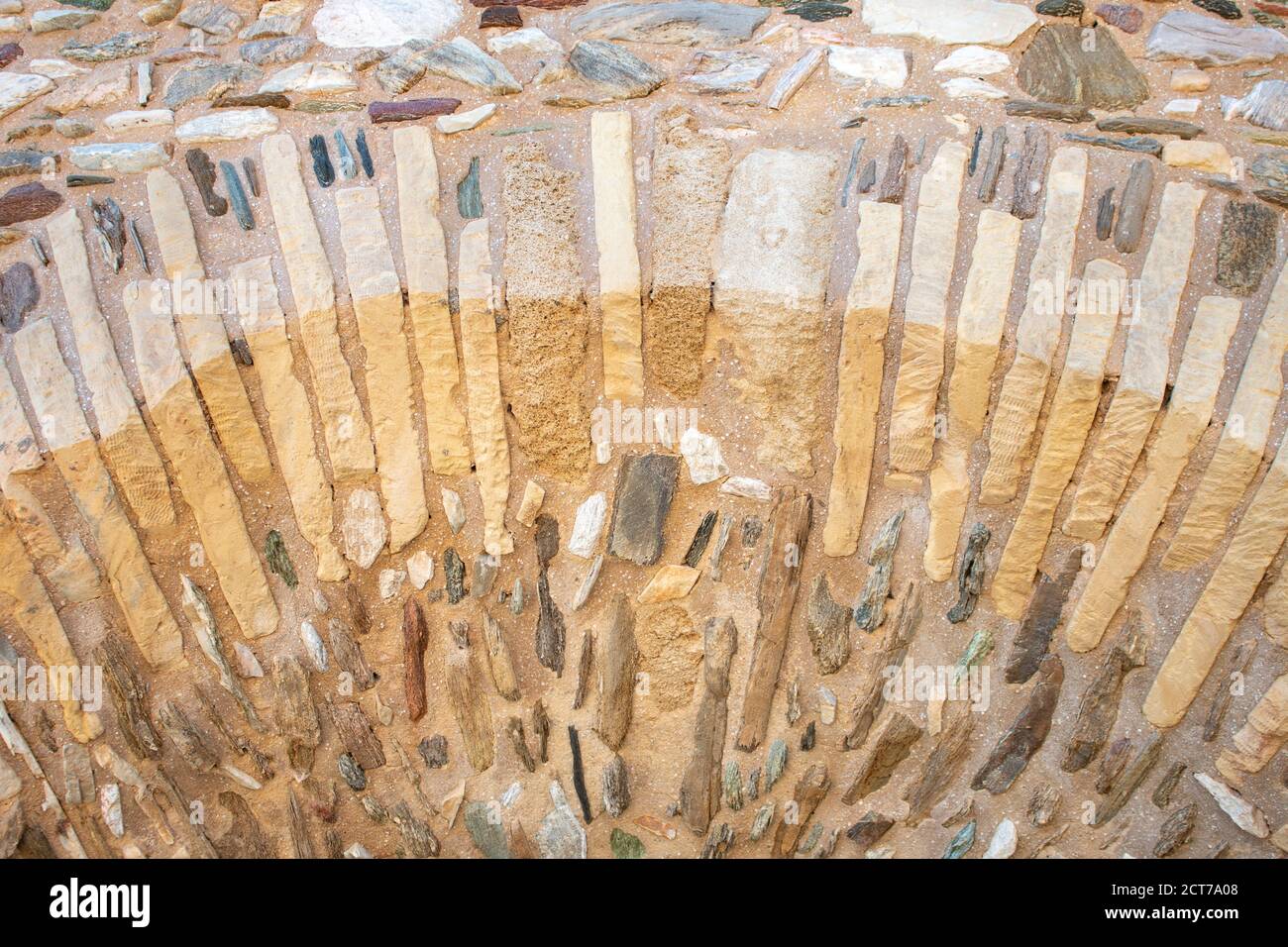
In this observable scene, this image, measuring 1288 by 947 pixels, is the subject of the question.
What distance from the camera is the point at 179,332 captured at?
5582 mm

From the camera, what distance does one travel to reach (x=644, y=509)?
18.7ft

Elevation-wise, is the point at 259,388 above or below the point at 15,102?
below

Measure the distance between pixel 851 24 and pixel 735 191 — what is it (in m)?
1.39

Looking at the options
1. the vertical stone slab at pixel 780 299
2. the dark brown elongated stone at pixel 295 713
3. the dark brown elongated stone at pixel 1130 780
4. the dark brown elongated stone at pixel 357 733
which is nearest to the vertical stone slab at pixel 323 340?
the dark brown elongated stone at pixel 295 713

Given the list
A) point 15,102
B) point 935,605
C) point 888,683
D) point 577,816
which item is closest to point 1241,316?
point 935,605

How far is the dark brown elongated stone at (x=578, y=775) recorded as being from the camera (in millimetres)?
5773

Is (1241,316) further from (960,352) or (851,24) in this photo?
(851,24)

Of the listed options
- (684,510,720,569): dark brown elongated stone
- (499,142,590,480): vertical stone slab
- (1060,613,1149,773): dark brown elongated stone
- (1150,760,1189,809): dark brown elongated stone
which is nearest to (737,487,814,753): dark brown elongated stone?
(684,510,720,569): dark brown elongated stone

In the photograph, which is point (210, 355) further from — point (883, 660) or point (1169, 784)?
point (1169, 784)

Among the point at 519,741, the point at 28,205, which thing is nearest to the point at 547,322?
the point at 519,741

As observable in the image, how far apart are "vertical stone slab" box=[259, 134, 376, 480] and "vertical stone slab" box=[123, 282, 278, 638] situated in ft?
1.79

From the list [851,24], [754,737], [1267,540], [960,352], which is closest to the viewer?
[1267,540]

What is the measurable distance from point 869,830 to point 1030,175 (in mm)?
3219

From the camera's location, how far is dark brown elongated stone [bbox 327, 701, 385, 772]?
577 centimetres
